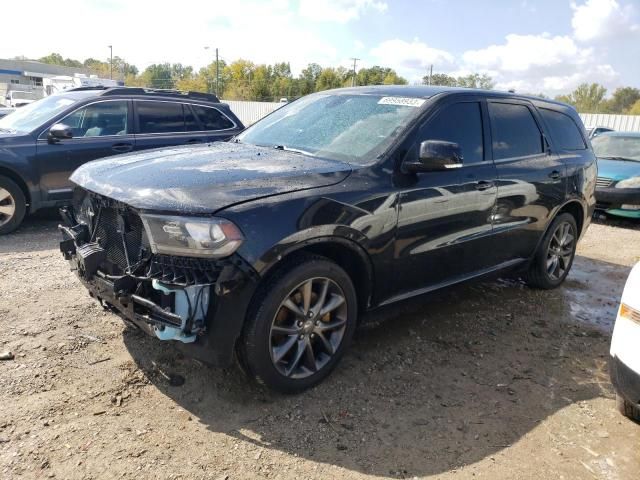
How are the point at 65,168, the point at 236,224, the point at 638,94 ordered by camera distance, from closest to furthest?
the point at 236,224
the point at 65,168
the point at 638,94

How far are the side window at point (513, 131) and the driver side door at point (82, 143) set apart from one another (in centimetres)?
485

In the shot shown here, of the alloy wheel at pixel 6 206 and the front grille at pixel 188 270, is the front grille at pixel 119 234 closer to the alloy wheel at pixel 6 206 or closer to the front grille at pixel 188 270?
the front grille at pixel 188 270

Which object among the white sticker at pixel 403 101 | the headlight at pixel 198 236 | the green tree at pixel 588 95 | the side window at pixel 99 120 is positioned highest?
the green tree at pixel 588 95

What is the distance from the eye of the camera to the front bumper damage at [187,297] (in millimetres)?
2629

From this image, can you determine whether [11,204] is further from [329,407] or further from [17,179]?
[329,407]

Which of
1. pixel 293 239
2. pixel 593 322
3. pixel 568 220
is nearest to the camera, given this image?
pixel 293 239

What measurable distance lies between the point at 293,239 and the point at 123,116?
5.24 m

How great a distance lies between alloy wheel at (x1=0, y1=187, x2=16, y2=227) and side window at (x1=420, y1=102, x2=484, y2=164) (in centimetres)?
519

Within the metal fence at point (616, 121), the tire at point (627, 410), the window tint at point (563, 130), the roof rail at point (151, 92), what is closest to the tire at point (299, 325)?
the tire at point (627, 410)

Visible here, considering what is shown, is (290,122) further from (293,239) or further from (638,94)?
(638,94)

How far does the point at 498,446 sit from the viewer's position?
112 inches

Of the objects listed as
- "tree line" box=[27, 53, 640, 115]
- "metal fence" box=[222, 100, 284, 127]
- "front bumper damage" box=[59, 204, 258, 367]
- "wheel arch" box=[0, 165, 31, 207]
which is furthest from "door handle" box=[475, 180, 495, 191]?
"tree line" box=[27, 53, 640, 115]

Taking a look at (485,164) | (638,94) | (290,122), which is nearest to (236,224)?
(290,122)

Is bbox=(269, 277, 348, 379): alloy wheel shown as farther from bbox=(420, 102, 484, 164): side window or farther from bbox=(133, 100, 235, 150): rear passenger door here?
bbox=(133, 100, 235, 150): rear passenger door
